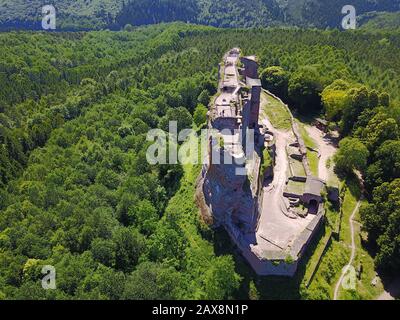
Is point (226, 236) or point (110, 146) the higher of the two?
point (110, 146)

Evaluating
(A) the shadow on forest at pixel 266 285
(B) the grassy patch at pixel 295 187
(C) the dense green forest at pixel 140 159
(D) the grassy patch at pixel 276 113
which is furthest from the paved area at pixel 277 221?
(D) the grassy patch at pixel 276 113

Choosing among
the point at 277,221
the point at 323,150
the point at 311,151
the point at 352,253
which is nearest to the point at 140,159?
the point at 277,221

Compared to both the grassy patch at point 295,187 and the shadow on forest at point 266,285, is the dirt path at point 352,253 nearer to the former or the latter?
the shadow on forest at point 266,285

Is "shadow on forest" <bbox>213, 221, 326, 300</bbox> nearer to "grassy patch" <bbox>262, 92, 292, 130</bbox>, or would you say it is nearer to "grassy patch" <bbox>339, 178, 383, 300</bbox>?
"grassy patch" <bbox>339, 178, 383, 300</bbox>

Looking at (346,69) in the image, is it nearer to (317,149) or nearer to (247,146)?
(317,149)

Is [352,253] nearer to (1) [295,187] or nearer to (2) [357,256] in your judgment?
(2) [357,256]

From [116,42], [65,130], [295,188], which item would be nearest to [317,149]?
[295,188]

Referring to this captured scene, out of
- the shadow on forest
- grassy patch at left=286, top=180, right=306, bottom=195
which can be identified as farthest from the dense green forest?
grassy patch at left=286, top=180, right=306, bottom=195
